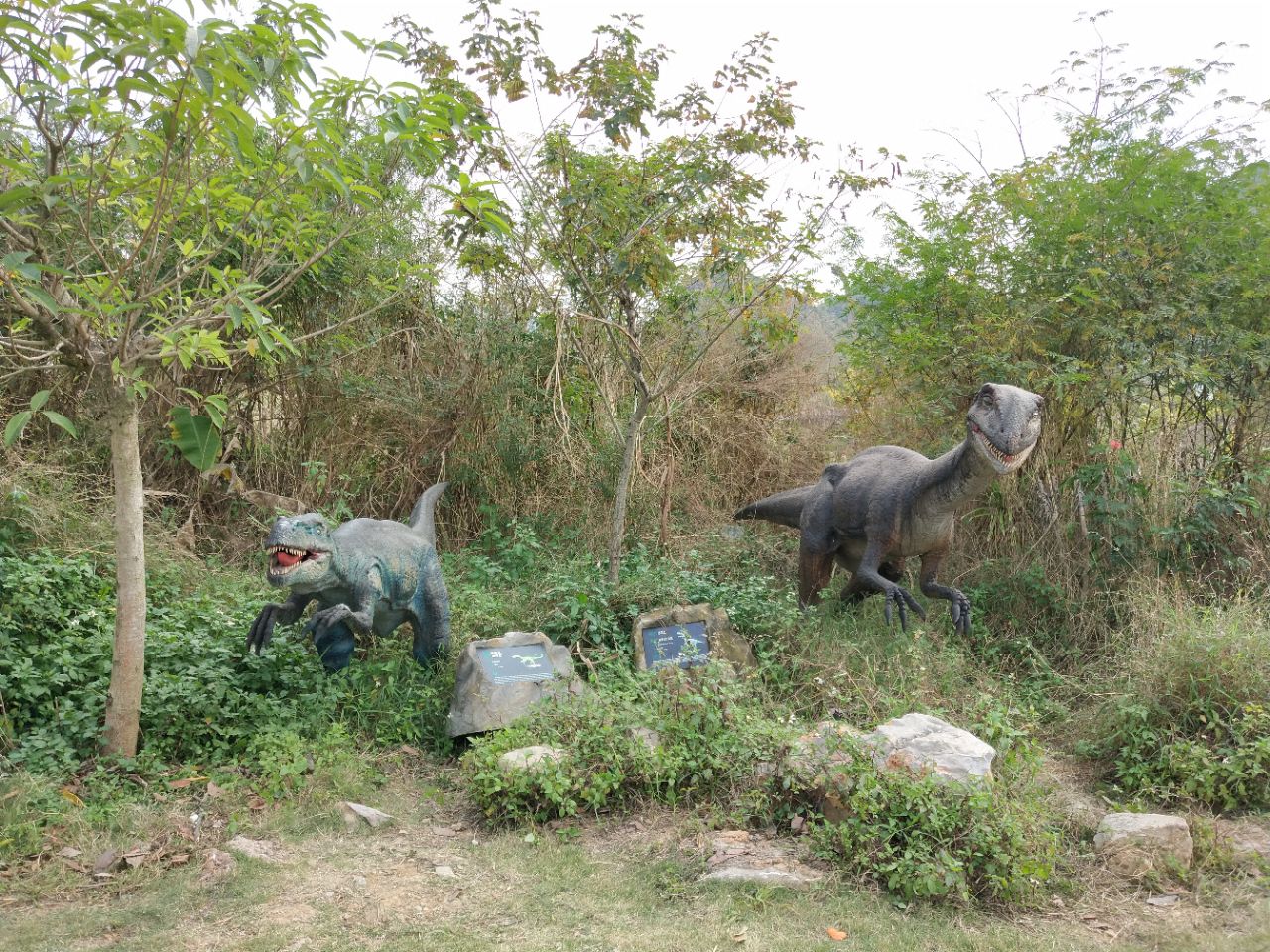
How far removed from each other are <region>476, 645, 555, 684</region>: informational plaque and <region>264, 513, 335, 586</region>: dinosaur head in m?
0.89

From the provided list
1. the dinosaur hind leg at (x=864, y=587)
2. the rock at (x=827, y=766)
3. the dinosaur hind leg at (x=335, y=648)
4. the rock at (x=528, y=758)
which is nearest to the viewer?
the rock at (x=827, y=766)

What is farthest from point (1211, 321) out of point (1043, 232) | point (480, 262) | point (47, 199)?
point (47, 199)

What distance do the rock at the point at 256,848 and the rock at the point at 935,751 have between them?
7.25ft

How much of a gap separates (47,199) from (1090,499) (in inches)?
218

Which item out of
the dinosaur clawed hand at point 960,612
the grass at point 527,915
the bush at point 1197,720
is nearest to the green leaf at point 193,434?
the grass at point 527,915

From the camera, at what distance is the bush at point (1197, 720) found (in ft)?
13.3

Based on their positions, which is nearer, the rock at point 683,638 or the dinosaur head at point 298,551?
the dinosaur head at point 298,551

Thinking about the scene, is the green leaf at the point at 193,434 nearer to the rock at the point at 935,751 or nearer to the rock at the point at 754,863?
the rock at the point at 754,863

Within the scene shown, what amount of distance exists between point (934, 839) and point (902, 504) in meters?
2.26

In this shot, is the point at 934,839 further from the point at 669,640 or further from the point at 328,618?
the point at 328,618

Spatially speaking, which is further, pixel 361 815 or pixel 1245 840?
pixel 361 815

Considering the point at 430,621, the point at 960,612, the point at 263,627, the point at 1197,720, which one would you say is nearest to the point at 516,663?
the point at 430,621

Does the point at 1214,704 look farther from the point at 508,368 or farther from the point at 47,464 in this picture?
the point at 47,464

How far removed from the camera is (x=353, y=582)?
4.57 m
